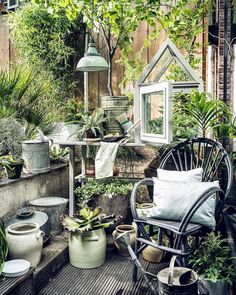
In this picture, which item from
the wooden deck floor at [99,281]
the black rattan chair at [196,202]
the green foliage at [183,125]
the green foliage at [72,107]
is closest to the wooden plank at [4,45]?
the green foliage at [72,107]

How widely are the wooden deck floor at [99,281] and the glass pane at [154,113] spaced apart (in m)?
1.15

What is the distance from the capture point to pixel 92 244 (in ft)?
8.89

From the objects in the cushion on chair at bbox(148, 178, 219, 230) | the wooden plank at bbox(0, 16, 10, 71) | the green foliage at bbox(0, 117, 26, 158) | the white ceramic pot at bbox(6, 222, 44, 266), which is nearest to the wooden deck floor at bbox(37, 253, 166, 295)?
the white ceramic pot at bbox(6, 222, 44, 266)

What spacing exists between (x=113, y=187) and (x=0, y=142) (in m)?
1.16

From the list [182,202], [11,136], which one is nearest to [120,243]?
A: [182,202]

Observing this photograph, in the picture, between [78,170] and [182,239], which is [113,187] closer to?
[78,170]

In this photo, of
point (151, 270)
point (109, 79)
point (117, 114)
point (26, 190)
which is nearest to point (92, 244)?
point (151, 270)

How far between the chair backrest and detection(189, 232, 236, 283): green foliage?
0.47m

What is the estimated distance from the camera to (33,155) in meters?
3.21

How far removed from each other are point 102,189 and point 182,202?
106cm

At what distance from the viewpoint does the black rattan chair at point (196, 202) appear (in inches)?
84.6

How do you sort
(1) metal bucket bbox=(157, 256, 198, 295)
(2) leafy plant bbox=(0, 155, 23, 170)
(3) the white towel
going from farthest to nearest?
(3) the white towel < (2) leafy plant bbox=(0, 155, 23, 170) < (1) metal bucket bbox=(157, 256, 198, 295)

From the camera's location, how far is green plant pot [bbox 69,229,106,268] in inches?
106

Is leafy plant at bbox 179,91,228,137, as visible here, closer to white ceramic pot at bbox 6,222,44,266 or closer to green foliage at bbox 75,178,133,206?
green foliage at bbox 75,178,133,206
